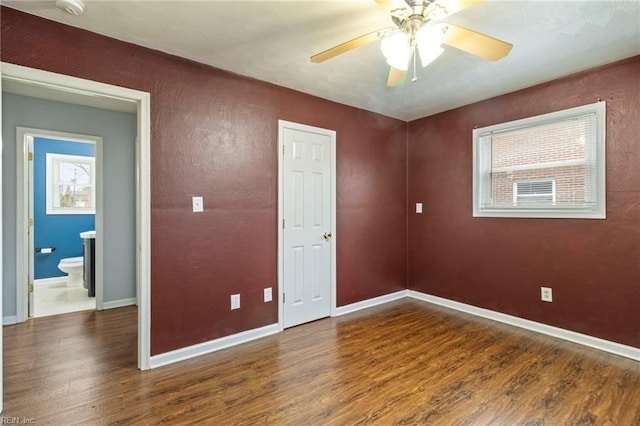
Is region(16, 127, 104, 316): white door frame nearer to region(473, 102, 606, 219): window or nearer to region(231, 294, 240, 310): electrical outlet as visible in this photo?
region(231, 294, 240, 310): electrical outlet

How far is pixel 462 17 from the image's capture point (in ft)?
6.52

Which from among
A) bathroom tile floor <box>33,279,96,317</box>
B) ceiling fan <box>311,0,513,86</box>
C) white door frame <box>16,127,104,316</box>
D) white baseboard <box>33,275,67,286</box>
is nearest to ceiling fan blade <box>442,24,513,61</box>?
ceiling fan <box>311,0,513,86</box>

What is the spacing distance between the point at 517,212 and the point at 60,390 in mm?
4097

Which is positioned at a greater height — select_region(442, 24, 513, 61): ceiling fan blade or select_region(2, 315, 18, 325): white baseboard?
select_region(442, 24, 513, 61): ceiling fan blade

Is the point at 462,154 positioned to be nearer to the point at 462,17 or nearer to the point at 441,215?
the point at 441,215

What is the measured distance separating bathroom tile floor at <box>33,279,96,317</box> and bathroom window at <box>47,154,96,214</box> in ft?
4.16

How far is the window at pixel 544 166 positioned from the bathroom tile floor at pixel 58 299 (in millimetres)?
4885

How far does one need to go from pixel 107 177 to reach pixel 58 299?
178 cm

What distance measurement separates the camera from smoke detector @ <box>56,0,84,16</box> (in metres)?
1.81

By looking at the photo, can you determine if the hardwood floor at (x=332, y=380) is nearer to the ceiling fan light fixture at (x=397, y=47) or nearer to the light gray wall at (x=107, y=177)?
the light gray wall at (x=107, y=177)

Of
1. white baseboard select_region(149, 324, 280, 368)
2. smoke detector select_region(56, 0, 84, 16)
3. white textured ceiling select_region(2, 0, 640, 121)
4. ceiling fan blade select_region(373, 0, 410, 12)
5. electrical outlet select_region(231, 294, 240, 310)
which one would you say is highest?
white textured ceiling select_region(2, 0, 640, 121)

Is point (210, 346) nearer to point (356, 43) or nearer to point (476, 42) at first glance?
point (356, 43)

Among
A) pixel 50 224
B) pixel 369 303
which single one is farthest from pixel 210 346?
pixel 50 224

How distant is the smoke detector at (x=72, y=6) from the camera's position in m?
1.81
